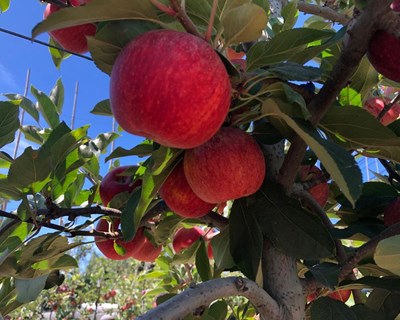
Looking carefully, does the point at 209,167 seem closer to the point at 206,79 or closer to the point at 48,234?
the point at 206,79

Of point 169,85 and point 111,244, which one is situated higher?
point 169,85

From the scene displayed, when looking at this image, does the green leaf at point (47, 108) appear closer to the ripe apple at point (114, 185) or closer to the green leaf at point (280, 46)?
the ripe apple at point (114, 185)

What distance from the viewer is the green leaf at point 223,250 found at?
861 mm

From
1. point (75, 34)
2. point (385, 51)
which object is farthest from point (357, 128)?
point (75, 34)

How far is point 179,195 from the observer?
27.1 inches

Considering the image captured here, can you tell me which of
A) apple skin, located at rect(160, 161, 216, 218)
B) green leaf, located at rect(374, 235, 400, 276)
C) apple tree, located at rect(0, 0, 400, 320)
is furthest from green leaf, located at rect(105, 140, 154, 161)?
green leaf, located at rect(374, 235, 400, 276)

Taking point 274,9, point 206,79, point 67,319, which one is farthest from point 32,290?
point 67,319

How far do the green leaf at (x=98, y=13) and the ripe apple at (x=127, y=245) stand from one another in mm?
626

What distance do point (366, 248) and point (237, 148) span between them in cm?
26

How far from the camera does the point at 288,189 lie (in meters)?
0.70

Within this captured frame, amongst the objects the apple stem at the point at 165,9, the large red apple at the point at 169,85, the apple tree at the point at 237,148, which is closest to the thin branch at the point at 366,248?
the apple tree at the point at 237,148

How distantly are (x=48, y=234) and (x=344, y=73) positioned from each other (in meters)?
0.68

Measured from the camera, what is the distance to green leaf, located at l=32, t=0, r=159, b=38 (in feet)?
1.54

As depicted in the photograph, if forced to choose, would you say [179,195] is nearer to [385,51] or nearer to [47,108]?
[385,51]
